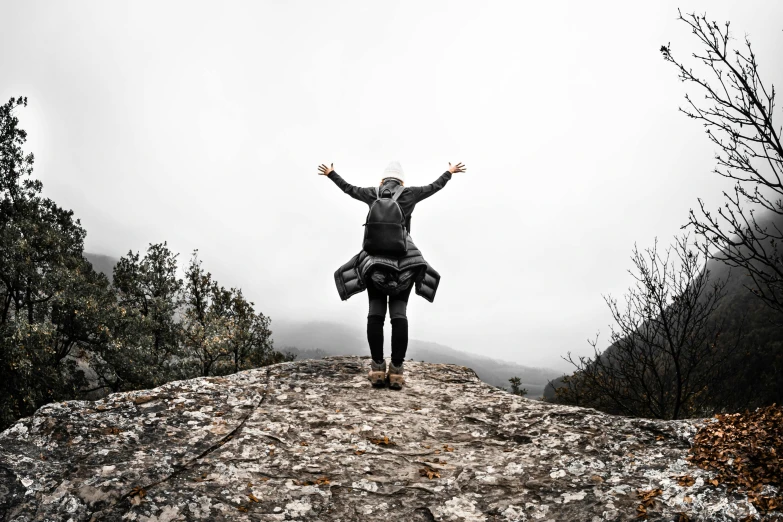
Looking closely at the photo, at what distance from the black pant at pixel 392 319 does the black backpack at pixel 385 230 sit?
2.17ft

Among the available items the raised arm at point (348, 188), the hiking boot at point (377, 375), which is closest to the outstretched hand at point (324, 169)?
the raised arm at point (348, 188)

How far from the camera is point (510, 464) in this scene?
5.40 meters

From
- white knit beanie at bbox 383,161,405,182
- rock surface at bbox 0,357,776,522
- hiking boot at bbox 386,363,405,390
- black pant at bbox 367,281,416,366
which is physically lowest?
rock surface at bbox 0,357,776,522

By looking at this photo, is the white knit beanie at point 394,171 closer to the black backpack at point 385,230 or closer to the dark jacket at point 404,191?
the dark jacket at point 404,191

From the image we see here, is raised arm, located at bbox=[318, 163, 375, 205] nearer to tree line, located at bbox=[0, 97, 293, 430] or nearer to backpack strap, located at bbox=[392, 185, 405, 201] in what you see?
backpack strap, located at bbox=[392, 185, 405, 201]

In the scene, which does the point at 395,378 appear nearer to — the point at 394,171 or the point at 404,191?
the point at 404,191

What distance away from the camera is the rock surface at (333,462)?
4340 millimetres

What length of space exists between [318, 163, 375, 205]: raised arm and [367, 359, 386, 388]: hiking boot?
301 centimetres

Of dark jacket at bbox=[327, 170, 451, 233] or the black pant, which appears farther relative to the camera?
dark jacket at bbox=[327, 170, 451, 233]

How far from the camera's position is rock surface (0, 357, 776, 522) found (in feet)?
14.2

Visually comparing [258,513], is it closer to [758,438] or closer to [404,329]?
[404,329]

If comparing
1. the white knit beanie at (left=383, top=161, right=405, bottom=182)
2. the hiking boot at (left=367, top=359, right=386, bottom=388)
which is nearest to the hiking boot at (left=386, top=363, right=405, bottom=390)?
the hiking boot at (left=367, top=359, right=386, bottom=388)

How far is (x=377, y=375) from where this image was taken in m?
7.98

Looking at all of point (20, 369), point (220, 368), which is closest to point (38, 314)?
point (20, 369)
